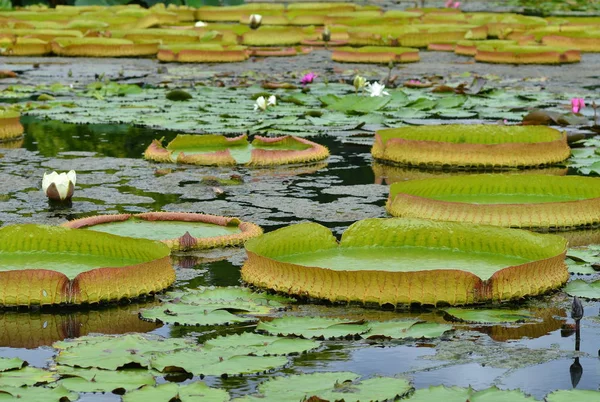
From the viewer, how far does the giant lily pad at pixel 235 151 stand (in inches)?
289

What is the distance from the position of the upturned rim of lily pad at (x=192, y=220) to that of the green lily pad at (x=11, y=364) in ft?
4.94

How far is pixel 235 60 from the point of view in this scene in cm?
1574

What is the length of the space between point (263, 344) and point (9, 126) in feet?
18.1

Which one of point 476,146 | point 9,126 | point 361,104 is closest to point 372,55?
point 361,104

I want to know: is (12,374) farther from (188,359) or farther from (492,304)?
(492,304)

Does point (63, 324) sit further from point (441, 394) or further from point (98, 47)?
point (98, 47)

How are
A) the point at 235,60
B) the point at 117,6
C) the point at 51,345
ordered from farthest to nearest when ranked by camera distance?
the point at 117,6 < the point at 235,60 < the point at 51,345

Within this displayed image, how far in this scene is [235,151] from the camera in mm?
7586

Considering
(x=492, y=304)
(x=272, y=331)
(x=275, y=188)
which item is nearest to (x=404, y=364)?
(x=272, y=331)

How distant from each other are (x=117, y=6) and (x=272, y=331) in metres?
21.2

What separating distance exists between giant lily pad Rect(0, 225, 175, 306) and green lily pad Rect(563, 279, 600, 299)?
1.48m

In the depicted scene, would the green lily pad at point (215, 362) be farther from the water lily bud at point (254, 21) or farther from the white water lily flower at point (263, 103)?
the water lily bud at point (254, 21)

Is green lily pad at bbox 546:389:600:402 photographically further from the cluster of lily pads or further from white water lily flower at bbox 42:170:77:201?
the cluster of lily pads

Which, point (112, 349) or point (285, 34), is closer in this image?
point (112, 349)
